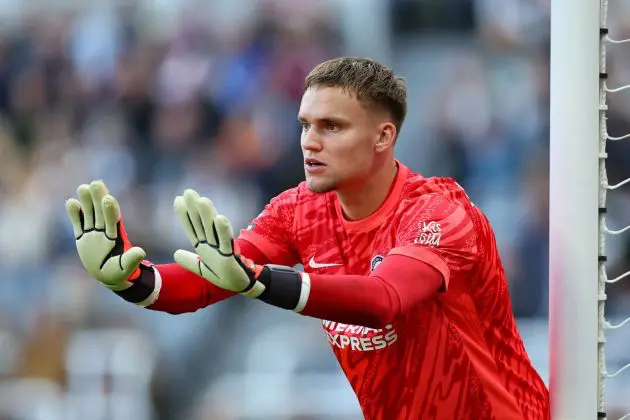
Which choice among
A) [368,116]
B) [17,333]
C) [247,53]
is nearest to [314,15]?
[247,53]

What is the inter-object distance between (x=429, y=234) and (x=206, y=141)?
202 inches

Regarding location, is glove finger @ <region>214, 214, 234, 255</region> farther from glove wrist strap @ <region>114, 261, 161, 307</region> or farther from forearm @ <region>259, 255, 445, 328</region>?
glove wrist strap @ <region>114, 261, 161, 307</region>

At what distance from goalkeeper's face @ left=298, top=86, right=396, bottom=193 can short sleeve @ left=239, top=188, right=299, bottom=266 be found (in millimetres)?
348

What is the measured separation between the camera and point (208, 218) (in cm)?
332

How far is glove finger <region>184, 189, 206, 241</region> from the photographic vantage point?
10.9 feet

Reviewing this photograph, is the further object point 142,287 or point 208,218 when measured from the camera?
point 142,287

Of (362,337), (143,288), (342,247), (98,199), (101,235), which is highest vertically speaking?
(98,199)

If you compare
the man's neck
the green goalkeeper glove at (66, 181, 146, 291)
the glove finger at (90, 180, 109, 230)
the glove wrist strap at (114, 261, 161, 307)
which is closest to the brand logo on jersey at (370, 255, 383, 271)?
the man's neck

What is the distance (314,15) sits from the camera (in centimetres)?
927

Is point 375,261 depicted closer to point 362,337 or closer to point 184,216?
point 362,337

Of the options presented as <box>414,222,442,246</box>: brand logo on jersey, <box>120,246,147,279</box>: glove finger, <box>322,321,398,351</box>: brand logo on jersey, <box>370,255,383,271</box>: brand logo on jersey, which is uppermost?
<box>414,222,442,246</box>: brand logo on jersey

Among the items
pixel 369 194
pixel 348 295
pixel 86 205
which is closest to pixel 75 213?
pixel 86 205

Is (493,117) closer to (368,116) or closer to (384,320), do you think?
(368,116)

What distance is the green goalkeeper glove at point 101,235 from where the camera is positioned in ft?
11.9
